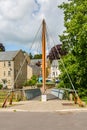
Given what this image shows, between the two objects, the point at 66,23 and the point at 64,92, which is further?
the point at 66,23

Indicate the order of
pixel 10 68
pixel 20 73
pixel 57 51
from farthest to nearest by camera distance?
1. pixel 20 73
2. pixel 10 68
3. pixel 57 51

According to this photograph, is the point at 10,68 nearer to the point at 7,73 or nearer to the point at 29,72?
the point at 7,73

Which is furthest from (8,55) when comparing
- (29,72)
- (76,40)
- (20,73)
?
(76,40)

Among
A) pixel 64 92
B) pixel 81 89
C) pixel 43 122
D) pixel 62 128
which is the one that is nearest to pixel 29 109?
pixel 43 122

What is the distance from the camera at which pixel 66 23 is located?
37656 millimetres

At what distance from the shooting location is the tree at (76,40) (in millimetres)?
34800

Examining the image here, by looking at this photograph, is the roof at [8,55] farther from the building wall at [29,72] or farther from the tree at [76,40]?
the tree at [76,40]

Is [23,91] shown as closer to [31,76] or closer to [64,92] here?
[64,92]

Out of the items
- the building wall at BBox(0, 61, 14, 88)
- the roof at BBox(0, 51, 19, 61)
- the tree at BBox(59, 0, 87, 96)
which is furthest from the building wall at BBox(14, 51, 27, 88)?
the tree at BBox(59, 0, 87, 96)

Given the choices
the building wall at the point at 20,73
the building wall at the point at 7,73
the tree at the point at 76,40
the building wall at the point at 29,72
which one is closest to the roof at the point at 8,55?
the building wall at the point at 20,73

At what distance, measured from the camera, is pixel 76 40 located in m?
36.8

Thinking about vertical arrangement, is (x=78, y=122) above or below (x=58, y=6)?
below

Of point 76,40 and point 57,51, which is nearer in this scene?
point 57,51

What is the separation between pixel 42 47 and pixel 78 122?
15861 millimetres
